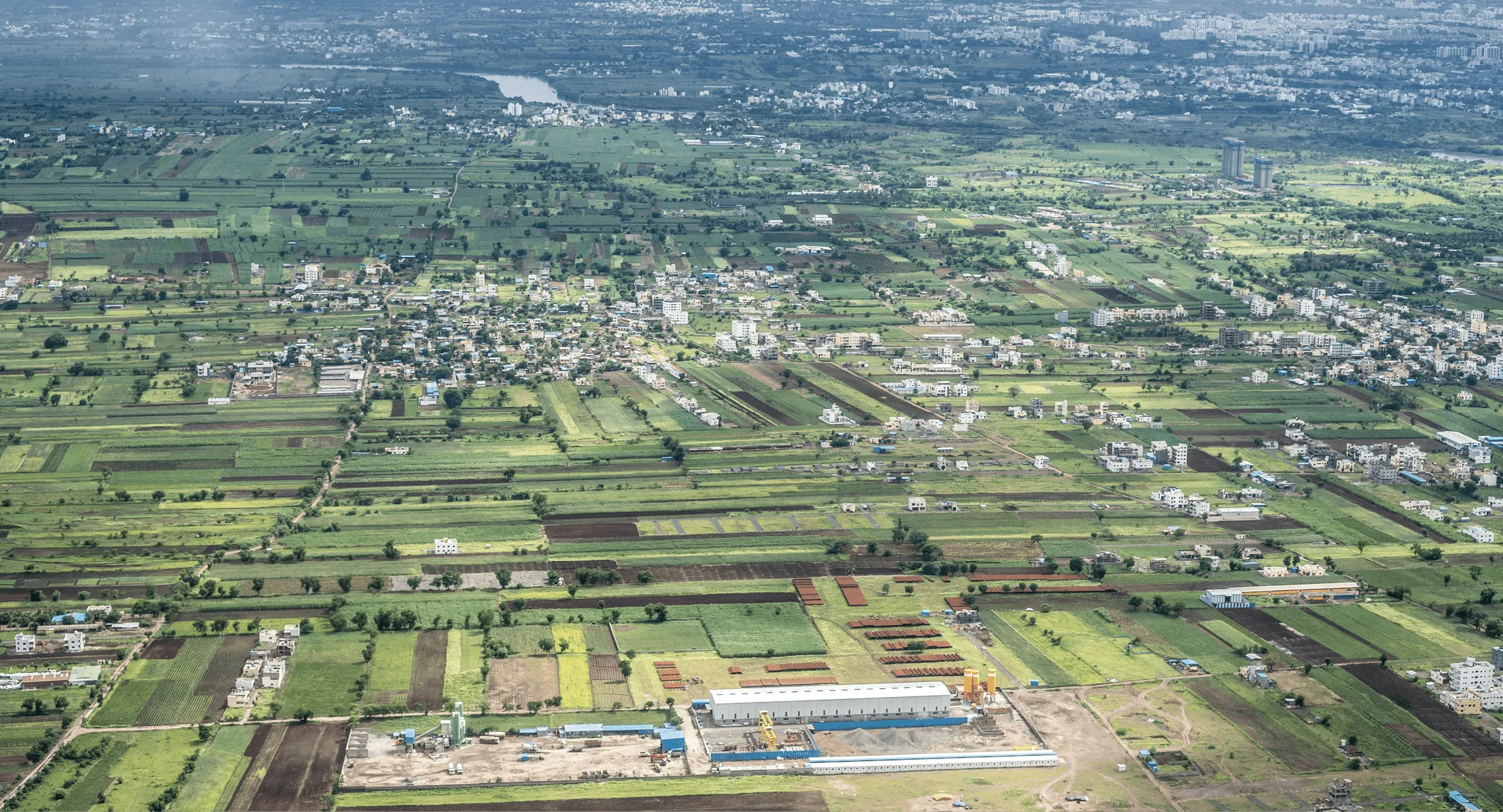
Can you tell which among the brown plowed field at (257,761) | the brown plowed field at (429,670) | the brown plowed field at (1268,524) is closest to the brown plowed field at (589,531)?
the brown plowed field at (429,670)

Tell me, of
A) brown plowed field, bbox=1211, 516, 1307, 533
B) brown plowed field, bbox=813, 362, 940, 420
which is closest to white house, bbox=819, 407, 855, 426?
brown plowed field, bbox=813, 362, 940, 420

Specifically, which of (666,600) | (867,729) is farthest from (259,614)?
(867,729)

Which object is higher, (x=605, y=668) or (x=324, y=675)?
(x=324, y=675)

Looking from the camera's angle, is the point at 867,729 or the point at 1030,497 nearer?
the point at 867,729

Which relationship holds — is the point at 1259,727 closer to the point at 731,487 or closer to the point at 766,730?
the point at 766,730

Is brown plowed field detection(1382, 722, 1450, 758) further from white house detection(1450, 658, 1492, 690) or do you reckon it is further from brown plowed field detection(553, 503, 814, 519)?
brown plowed field detection(553, 503, 814, 519)

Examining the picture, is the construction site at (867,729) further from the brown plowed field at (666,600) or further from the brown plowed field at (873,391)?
the brown plowed field at (873,391)
